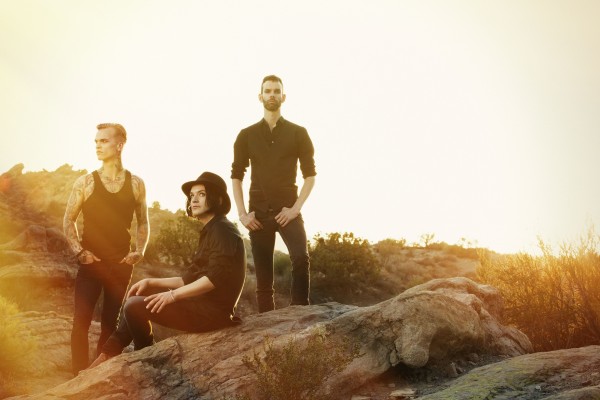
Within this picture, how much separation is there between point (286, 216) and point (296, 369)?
5.72 feet

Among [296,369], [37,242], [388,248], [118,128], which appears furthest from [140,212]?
[388,248]

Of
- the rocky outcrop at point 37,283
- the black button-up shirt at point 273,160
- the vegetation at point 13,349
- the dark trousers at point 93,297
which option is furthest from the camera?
the rocky outcrop at point 37,283

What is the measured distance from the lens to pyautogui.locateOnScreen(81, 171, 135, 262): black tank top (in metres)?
4.71

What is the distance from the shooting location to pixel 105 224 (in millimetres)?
4770

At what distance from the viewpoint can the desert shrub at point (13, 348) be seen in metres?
5.78

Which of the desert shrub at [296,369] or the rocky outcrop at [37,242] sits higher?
the rocky outcrop at [37,242]

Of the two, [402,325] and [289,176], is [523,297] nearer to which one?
[402,325]

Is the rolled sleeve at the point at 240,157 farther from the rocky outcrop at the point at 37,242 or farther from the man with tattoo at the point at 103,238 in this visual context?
the rocky outcrop at the point at 37,242

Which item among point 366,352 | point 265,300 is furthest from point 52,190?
point 366,352

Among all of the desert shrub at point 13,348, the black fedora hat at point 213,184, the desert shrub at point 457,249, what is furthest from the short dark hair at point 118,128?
the desert shrub at point 457,249

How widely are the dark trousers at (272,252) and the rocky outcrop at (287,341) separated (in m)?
0.31

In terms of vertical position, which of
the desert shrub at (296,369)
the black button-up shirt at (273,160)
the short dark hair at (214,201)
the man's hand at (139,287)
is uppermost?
the black button-up shirt at (273,160)

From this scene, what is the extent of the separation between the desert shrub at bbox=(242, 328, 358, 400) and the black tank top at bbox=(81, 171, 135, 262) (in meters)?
1.80

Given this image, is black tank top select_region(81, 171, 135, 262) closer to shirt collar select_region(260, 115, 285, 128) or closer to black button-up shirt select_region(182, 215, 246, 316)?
black button-up shirt select_region(182, 215, 246, 316)
